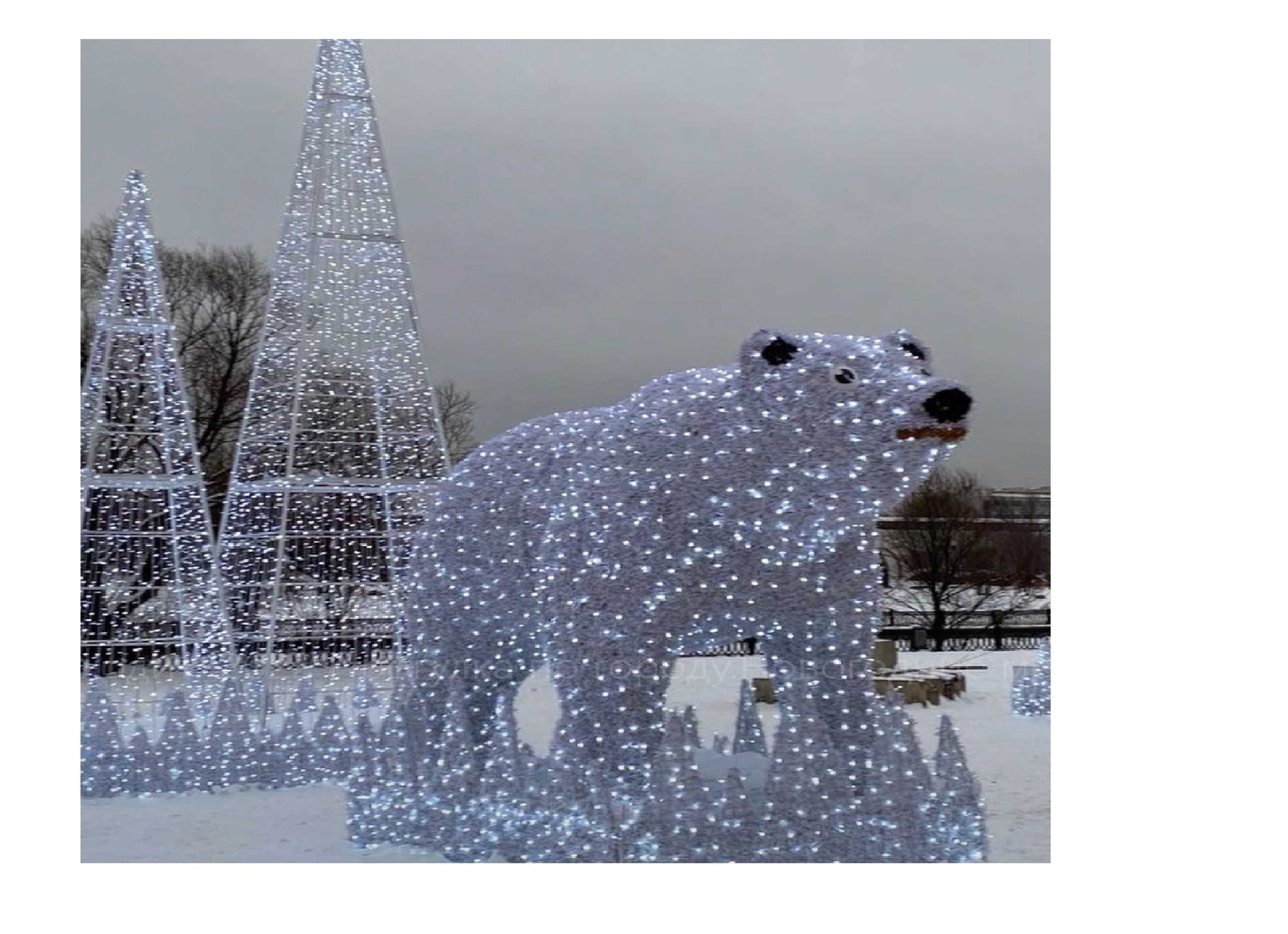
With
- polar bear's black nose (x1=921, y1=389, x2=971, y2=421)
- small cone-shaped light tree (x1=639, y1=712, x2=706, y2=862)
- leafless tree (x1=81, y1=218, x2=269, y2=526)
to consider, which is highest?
leafless tree (x1=81, y1=218, x2=269, y2=526)

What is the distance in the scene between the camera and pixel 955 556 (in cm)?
1864

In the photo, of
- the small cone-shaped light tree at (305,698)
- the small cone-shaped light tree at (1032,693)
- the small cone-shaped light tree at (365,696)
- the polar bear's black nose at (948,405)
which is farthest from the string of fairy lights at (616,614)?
the small cone-shaped light tree at (1032,693)

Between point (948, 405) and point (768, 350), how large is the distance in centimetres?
74

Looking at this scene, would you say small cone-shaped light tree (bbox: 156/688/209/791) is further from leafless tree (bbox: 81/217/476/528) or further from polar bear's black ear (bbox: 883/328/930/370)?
leafless tree (bbox: 81/217/476/528)

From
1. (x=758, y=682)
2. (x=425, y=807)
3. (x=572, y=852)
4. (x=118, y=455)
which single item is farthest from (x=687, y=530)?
(x=758, y=682)

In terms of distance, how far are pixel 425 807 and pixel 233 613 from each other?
9.74ft

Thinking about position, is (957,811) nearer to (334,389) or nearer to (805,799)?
(805,799)

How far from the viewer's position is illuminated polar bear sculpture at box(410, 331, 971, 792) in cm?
420

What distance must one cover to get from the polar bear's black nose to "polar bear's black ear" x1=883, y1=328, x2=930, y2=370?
0.41 metres

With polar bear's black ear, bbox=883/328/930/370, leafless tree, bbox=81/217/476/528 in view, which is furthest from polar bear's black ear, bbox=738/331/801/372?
leafless tree, bbox=81/217/476/528

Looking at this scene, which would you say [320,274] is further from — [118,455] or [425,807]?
[425,807]

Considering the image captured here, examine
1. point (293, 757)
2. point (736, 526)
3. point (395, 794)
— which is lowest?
point (293, 757)

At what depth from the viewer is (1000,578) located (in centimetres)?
1939

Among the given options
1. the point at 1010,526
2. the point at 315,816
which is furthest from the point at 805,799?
the point at 1010,526
